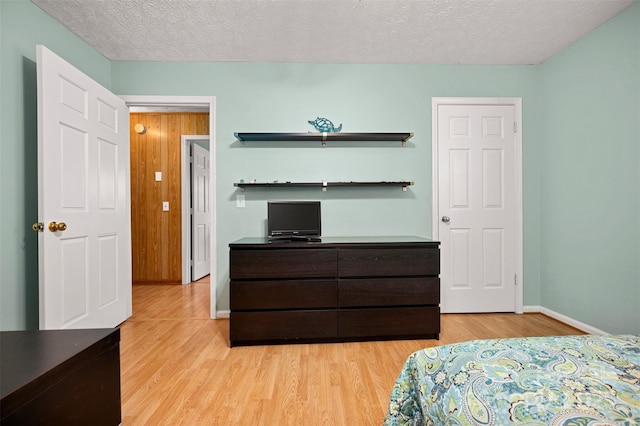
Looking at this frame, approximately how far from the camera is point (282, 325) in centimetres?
230

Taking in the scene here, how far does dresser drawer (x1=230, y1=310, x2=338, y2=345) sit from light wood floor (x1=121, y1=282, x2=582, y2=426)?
87 mm

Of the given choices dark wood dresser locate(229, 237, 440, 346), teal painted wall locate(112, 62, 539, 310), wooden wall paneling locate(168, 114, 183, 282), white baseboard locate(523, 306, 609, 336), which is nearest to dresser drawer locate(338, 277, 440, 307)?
dark wood dresser locate(229, 237, 440, 346)

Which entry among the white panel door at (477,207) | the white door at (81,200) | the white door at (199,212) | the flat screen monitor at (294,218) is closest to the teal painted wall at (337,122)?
the white panel door at (477,207)

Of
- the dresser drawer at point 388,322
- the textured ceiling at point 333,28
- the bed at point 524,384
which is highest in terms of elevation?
the textured ceiling at point 333,28

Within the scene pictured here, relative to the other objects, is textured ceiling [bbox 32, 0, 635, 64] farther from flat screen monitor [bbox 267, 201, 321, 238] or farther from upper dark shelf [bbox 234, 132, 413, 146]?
flat screen monitor [bbox 267, 201, 321, 238]

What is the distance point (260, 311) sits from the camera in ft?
7.54

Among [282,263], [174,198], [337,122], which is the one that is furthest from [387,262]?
[174,198]

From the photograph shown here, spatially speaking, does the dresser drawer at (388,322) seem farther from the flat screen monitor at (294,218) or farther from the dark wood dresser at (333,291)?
the flat screen monitor at (294,218)

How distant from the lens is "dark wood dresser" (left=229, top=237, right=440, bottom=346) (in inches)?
89.9

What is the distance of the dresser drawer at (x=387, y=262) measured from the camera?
235cm

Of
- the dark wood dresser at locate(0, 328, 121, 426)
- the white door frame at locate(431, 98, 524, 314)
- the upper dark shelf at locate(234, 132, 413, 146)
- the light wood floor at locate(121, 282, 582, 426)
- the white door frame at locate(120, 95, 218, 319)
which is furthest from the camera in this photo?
the white door frame at locate(431, 98, 524, 314)

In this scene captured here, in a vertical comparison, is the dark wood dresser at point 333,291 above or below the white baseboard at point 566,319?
above

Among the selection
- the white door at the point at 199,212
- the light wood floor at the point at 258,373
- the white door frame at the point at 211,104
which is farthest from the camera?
the white door at the point at 199,212

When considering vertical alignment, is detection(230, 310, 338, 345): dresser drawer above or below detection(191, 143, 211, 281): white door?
below
